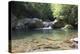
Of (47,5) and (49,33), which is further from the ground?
(47,5)

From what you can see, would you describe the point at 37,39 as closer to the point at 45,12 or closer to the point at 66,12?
the point at 45,12

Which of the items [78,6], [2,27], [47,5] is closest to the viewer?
[2,27]

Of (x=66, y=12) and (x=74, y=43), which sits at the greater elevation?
(x=66, y=12)

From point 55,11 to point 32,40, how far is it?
389 mm

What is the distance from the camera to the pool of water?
1.62 meters

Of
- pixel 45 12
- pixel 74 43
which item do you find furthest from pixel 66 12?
pixel 74 43

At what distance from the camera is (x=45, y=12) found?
1.71m

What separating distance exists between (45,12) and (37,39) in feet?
0.95

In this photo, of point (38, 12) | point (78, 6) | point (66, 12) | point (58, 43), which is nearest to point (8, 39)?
point (38, 12)

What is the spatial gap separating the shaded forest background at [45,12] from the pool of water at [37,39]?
0.11 m

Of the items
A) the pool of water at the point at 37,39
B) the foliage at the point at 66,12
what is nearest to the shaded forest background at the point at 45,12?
the foliage at the point at 66,12

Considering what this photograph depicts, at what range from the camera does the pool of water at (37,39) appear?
162cm

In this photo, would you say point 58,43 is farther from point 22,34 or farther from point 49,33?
point 22,34

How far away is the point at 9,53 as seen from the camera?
5.24ft
